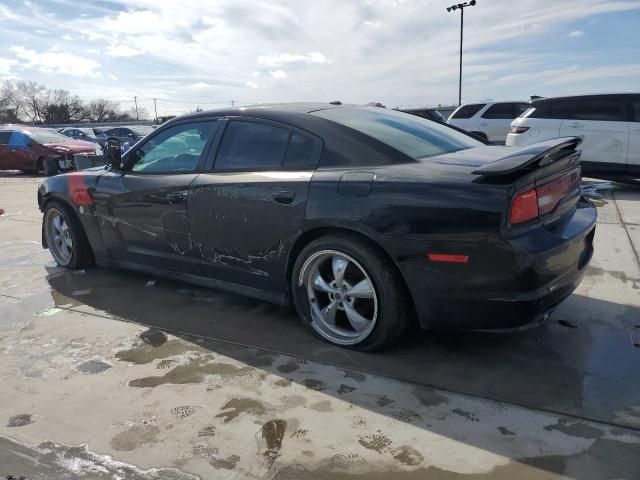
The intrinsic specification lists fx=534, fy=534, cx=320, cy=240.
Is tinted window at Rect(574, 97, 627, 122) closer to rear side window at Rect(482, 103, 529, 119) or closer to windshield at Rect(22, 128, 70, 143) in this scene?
rear side window at Rect(482, 103, 529, 119)

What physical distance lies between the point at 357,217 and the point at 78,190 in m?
3.00

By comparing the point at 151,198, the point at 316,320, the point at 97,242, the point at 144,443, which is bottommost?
the point at 144,443

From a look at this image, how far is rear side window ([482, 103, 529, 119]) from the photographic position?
1545 cm

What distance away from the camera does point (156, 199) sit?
4.11m

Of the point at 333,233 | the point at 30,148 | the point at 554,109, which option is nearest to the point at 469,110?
the point at 554,109

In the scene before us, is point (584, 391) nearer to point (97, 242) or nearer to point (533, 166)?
point (533, 166)

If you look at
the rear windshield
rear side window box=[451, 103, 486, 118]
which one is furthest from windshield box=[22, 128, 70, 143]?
the rear windshield

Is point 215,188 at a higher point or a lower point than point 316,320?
higher

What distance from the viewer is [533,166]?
2.76 meters

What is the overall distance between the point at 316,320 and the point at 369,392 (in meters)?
0.73

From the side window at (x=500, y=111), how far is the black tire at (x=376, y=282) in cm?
1370

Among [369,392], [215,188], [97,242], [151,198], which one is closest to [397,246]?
[369,392]

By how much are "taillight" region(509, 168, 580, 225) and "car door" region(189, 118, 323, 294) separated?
1.22 m

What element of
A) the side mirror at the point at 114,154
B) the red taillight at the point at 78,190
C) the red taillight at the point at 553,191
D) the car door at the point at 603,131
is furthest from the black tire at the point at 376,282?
the car door at the point at 603,131
